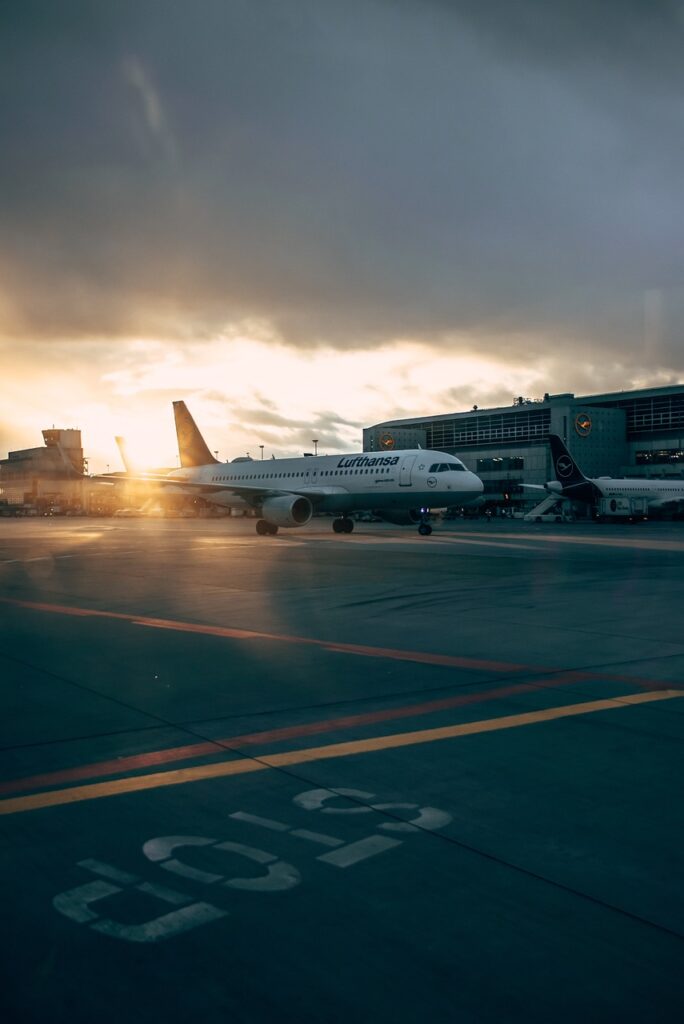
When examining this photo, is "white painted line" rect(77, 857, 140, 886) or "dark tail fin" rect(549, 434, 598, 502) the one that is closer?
"white painted line" rect(77, 857, 140, 886)

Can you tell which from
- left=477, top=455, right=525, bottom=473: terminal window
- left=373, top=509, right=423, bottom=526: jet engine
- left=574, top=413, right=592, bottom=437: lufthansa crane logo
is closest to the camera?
left=373, top=509, right=423, bottom=526: jet engine

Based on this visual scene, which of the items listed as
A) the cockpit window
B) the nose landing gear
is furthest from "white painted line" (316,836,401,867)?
the nose landing gear

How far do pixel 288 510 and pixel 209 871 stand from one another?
113ft

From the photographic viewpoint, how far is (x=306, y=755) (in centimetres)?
586

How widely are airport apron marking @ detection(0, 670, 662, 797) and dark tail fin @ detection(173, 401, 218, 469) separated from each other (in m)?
51.1

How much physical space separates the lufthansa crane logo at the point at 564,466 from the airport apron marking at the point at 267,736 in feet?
224

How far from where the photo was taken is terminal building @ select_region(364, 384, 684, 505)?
108625 millimetres

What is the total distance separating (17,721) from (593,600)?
1103cm

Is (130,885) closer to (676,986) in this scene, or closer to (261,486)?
(676,986)

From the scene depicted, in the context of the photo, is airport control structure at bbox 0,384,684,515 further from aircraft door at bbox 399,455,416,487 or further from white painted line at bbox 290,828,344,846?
white painted line at bbox 290,828,344,846

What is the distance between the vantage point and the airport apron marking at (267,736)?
17.8 ft

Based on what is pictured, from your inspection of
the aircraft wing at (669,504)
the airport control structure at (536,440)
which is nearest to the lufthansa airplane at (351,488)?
→ the aircraft wing at (669,504)

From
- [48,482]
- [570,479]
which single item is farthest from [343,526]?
[48,482]

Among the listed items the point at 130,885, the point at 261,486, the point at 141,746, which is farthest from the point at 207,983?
the point at 261,486
